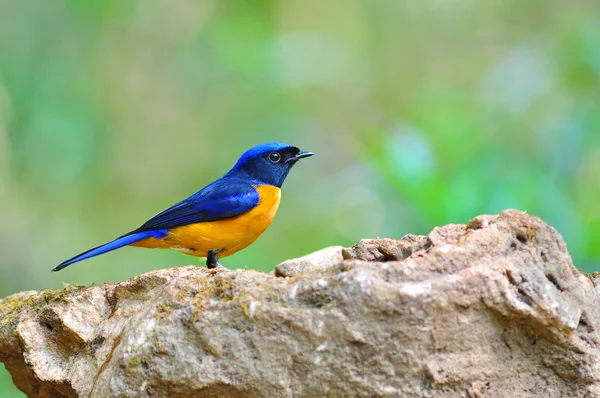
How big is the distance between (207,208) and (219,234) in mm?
191

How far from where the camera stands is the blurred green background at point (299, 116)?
6305 millimetres

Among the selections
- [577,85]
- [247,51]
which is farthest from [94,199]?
[577,85]

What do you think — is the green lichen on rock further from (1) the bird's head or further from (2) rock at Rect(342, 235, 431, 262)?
(1) the bird's head

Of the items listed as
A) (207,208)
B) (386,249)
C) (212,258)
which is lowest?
(386,249)

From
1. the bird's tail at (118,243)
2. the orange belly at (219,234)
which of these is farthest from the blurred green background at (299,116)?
the bird's tail at (118,243)

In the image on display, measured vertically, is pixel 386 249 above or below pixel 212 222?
below

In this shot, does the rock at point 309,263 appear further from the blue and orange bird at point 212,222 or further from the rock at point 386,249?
the blue and orange bird at point 212,222

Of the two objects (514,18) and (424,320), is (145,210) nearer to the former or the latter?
(514,18)

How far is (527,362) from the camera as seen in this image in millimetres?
3041

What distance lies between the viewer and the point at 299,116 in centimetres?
832

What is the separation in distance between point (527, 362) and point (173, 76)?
20.7ft

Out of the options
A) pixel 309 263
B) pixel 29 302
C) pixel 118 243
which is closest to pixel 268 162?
pixel 118 243

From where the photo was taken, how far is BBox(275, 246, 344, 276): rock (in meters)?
3.82

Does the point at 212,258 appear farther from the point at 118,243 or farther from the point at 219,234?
the point at 118,243
